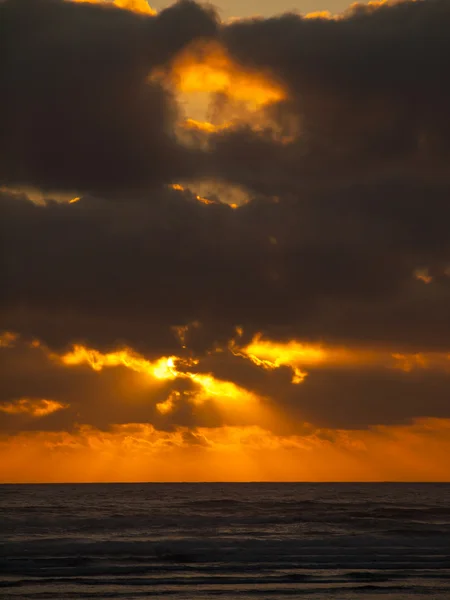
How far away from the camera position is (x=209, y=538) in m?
58.0

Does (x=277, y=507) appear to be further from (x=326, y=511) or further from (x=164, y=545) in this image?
(x=164, y=545)

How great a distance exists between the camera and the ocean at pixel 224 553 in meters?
32.6

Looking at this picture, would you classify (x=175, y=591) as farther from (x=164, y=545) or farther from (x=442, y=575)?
(x=164, y=545)

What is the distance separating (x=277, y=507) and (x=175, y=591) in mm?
65668

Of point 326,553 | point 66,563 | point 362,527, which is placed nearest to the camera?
point 66,563

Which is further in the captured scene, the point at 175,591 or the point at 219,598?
the point at 175,591

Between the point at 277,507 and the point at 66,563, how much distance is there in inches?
2153

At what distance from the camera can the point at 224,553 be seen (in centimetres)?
4925

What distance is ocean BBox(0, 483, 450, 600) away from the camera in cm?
3259

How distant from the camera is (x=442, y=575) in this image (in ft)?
122

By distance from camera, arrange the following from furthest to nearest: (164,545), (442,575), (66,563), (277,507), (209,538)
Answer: (277,507)
(209,538)
(164,545)
(66,563)
(442,575)

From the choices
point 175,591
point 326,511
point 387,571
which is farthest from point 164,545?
point 326,511

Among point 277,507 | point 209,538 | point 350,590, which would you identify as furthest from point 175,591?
point 277,507

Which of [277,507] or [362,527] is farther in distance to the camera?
[277,507]
